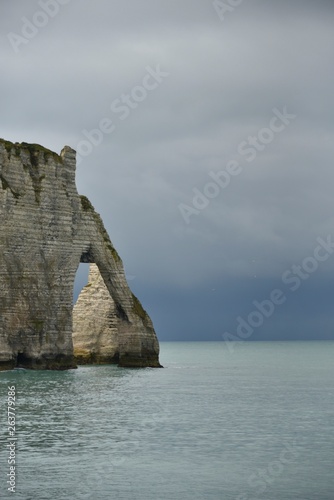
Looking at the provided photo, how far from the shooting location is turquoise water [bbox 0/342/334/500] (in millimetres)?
30719

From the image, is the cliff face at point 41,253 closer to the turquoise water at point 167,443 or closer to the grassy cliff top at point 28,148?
the grassy cliff top at point 28,148

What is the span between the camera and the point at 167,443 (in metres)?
39.5

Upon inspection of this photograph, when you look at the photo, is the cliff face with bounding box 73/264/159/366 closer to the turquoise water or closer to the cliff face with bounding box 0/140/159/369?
the cliff face with bounding box 0/140/159/369

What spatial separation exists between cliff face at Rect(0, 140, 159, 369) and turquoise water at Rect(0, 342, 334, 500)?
11787 millimetres

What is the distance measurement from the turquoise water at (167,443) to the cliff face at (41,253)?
38.7 feet

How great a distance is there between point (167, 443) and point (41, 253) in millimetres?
44889

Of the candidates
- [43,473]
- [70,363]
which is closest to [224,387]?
[70,363]

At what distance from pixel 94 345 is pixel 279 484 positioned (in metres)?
66.9

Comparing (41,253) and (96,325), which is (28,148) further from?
(96,325)

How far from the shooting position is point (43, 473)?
3253 centimetres

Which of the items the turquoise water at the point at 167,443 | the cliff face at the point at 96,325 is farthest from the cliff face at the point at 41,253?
the turquoise water at the point at 167,443

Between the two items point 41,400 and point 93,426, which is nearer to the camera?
point 93,426

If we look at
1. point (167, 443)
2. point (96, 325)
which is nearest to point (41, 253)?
point (96, 325)

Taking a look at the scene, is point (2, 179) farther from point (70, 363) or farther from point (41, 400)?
point (41, 400)
